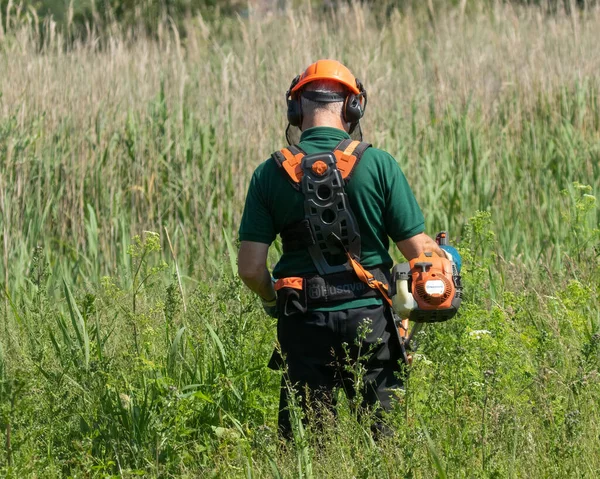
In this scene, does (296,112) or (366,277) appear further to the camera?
(296,112)

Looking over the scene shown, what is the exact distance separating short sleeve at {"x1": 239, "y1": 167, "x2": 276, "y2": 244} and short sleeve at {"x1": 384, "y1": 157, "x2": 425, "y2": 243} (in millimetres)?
419

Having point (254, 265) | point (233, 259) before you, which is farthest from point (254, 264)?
point (233, 259)

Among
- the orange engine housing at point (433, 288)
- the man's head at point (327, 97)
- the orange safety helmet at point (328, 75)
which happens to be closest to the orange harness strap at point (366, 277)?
the orange engine housing at point (433, 288)

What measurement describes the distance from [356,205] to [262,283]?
1.53 ft

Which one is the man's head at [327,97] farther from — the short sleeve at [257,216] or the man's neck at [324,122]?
the short sleeve at [257,216]

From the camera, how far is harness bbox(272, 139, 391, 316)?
3.28 metres

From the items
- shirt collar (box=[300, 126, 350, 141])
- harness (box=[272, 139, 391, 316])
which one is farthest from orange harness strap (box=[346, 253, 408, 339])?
shirt collar (box=[300, 126, 350, 141])

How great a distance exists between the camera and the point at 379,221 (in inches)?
134

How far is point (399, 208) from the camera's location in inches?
133

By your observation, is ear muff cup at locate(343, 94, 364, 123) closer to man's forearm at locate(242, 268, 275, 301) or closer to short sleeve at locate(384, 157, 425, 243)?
short sleeve at locate(384, 157, 425, 243)

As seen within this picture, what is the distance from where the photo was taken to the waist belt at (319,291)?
335 centimetres

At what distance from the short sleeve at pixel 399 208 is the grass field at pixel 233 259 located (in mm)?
540

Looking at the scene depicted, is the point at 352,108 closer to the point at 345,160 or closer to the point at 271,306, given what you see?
the point at 345,160

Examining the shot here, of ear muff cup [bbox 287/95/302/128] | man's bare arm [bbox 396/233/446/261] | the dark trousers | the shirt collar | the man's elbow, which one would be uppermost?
ear muff cup [bbox 287/95/302/128]
